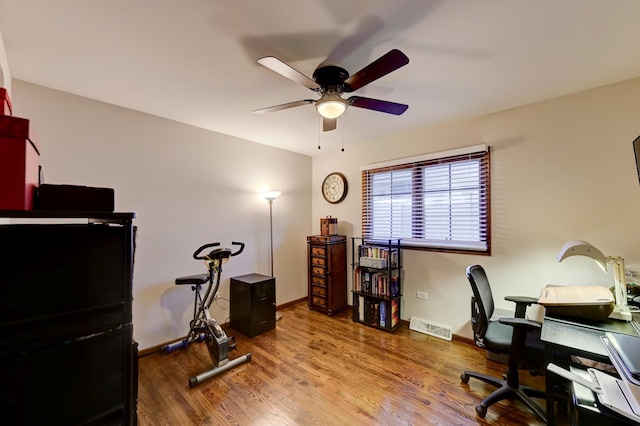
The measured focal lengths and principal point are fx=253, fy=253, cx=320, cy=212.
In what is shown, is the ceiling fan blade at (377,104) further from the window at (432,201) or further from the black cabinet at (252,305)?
the black cabinet at (252,305)

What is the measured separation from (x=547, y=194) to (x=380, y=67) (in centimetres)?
217

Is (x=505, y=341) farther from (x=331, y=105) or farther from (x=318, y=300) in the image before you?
(x=318, y=300)

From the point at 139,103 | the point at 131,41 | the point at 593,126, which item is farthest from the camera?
the point at 139,103

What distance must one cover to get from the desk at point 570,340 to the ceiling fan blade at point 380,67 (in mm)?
1785

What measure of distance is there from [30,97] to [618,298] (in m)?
4.75

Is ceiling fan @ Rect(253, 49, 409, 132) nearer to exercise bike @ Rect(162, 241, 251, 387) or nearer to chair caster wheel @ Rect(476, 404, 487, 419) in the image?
exercise bike @ Rect(162, 241, 251, 387)

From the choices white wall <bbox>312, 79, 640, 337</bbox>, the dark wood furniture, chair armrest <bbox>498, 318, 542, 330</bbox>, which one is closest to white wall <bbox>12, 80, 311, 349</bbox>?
the dark wood furniture

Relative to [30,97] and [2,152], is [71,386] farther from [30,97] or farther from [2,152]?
[30,97]

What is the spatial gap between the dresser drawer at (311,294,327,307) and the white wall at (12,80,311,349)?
0.46 m

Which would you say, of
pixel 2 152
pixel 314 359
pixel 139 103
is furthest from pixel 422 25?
pixel 314 359

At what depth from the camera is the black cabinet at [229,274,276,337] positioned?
3.04 meters

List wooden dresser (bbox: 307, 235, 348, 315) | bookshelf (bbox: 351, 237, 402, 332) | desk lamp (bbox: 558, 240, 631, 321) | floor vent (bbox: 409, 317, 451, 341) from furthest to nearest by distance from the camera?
wooden dresser (bbox: 307, 235, 348, 315)
bookshelf (bbox: 351, 237, 402, 332)
floor vent (bbox: 409, 317, 451, 341)
desk lamp (bbox: 558, 240, 631, 321)

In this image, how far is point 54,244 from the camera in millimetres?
792

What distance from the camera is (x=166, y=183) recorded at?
9.32 ft
